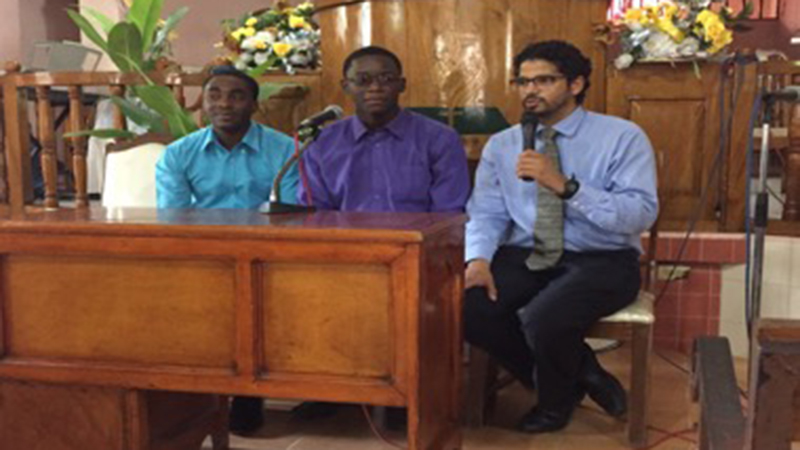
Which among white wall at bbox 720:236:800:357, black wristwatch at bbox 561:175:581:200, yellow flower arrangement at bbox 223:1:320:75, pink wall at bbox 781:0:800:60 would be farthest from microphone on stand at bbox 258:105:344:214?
pink wall at bbox 781:0:800:60

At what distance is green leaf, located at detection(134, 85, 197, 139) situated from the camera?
11.1ft

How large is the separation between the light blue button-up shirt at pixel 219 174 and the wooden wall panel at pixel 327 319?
988 mm

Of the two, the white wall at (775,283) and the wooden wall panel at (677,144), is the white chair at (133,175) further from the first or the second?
the white wall at (775,283)

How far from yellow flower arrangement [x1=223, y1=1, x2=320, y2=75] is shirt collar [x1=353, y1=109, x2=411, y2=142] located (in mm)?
1470

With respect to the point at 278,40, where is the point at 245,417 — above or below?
below

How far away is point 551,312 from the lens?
2.57 meters

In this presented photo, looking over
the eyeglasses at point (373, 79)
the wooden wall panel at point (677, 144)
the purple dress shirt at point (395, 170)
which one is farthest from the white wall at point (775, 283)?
the eyeglasses at point (373, 79)

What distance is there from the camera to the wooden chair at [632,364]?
2547mm

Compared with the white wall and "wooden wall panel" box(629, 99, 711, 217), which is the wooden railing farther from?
the white wall

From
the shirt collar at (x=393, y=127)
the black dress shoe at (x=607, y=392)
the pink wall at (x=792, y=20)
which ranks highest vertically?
the pink wall at (x=792, y=20)

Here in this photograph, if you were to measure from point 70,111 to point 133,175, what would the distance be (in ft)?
3.04

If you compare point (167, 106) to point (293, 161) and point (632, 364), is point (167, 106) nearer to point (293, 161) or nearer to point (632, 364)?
point (293, 161)

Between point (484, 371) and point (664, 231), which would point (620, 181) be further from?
point (664, 231)

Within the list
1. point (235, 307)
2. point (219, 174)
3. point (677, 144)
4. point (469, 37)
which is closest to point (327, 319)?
point (235, 307)
